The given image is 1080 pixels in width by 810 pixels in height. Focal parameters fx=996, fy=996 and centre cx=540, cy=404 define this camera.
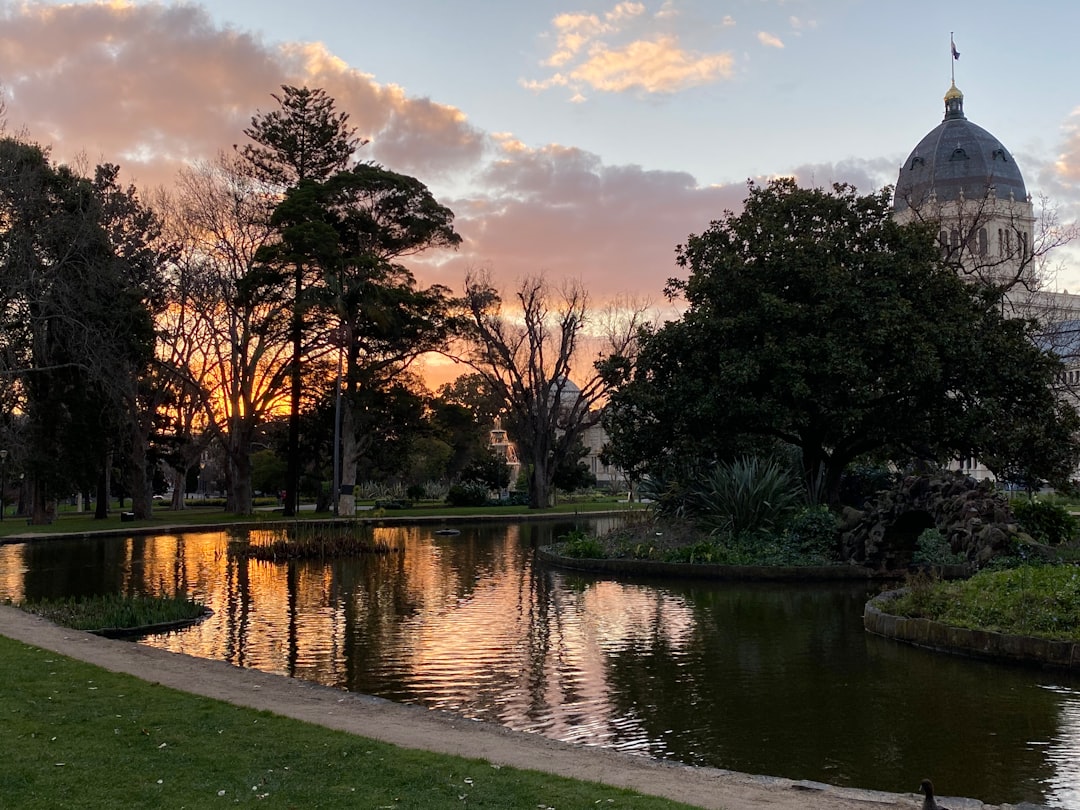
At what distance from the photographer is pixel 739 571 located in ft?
71.2

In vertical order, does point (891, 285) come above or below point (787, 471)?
above

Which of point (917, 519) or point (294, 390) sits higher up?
point (294, 390)

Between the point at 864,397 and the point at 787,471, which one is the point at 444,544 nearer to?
the point at 787,471

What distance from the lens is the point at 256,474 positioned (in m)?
78.5

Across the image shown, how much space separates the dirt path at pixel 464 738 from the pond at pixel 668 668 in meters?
0.81

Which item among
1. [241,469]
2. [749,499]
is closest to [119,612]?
[749,499]

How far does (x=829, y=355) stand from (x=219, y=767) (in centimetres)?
2151

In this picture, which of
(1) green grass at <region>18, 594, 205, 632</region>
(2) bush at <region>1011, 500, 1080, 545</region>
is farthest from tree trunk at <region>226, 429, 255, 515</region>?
(2) bush at <region>1011, 500, 1080, 545</region>

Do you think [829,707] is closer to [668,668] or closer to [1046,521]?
[668,668]

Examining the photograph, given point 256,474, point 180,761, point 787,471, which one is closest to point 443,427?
point 256,474

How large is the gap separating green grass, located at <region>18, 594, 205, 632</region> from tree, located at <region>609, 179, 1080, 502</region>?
1468 cm

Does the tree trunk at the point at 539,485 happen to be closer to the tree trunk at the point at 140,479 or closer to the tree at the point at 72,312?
the tree trunk at the point at 140,479

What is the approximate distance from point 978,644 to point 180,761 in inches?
386

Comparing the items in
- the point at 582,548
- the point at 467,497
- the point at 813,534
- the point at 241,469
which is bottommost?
the point at 582,548
